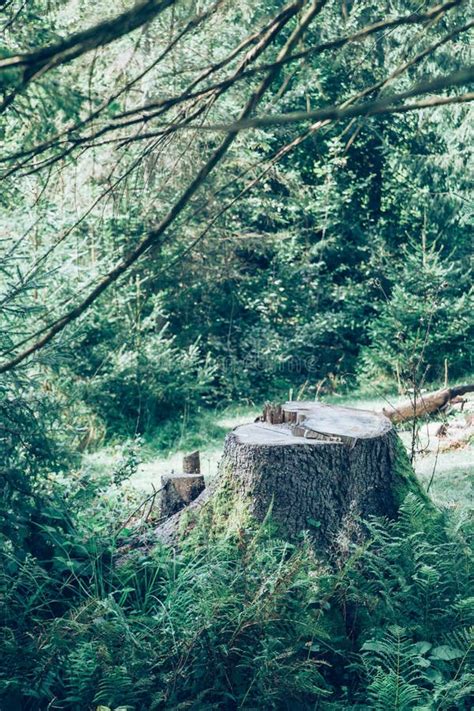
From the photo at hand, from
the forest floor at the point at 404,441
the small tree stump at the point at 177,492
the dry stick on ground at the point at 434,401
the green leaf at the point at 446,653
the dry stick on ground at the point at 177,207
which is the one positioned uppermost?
the dry stick on ground at the point at 177,207

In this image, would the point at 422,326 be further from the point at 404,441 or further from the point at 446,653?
the point at 446,653

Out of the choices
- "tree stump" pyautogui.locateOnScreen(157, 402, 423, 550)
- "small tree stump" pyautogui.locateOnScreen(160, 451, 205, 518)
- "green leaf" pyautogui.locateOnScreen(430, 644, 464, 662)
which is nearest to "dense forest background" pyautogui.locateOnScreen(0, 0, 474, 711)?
"green leaf" pyautogui.locateOnScreen(430, 644, 464, 662)

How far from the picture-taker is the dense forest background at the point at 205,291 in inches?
119

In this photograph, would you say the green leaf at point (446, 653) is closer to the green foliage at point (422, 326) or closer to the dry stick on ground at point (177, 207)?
the dry stick on ground at point (177, 207)

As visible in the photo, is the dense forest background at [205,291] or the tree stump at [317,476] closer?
the dense forest background at [205,291]

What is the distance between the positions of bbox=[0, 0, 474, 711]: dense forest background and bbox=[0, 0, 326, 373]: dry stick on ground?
0.01m

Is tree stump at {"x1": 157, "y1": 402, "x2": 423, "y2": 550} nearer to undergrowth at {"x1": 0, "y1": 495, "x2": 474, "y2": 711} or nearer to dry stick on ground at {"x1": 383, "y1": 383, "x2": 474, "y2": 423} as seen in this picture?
undergrowth at {"x1": 0, "y1": 495, "x2": 474, "y2": 711}

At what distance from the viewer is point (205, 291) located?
13219 millimetres

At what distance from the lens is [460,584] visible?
3.81 m

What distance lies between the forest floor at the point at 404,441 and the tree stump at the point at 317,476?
0.72 meters

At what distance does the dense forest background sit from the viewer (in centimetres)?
302

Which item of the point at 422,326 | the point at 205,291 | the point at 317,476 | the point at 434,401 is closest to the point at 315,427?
the point at 317,476

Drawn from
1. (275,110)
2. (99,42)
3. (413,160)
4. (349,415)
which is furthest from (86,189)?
(99,42)

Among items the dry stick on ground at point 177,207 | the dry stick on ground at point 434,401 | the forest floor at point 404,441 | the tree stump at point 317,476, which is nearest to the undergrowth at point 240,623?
the tree stump at point 317,476
